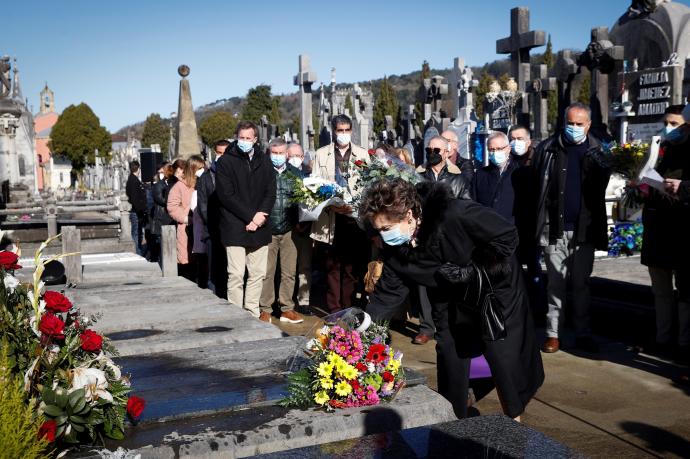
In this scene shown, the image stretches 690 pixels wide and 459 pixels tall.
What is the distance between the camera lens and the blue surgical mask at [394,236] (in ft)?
12.8

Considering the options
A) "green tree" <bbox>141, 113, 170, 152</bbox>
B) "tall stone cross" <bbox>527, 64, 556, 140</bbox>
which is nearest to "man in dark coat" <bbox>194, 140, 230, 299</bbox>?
"tall stone cross" <bbox>527, 64, 556, 140</bbox>

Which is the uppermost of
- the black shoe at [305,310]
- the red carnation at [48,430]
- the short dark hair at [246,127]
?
the short dark hair at [246,127]

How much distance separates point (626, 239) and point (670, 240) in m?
4.76

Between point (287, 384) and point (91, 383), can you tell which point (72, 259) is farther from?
point (91, 383)

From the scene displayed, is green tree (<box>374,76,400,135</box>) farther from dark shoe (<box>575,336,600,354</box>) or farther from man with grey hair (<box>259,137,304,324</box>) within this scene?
dark shoe (<box>575,336,600,354</box>)

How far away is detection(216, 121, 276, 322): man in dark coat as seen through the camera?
26.2ft

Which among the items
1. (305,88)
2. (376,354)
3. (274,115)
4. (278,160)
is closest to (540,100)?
(305,88)

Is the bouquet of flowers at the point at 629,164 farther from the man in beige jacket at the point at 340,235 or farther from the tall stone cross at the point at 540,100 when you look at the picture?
the tall stone cross at the point at 540,100

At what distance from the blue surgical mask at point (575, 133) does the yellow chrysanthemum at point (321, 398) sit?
3.88 meters

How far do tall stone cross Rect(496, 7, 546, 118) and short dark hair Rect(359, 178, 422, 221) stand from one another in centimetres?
1329

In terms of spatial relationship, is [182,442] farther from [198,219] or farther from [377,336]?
[198,219]

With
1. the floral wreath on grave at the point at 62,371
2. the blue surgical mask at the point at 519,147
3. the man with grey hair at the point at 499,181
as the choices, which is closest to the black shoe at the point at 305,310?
the man with grey hair at the point at 499,181

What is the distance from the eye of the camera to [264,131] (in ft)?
99.5

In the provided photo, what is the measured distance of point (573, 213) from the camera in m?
6.78
